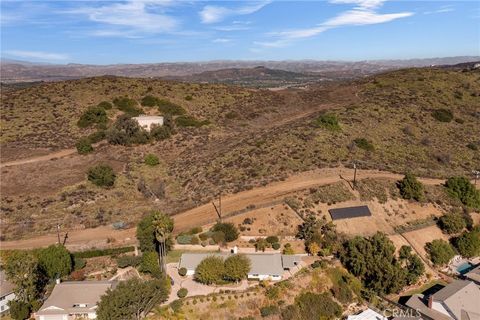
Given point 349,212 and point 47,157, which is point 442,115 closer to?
point 349,212

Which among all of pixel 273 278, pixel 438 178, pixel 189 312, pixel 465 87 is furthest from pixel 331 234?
pixel 465 87

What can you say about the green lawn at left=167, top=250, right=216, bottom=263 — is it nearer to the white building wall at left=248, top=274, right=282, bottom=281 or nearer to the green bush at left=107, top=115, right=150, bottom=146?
the white building wall at left=248, top=274, right=282, bottom=281

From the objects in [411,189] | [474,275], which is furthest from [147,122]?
[474,275]

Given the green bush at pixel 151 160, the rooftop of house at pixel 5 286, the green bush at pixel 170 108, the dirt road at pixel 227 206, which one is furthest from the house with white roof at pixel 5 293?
the green bush at pixel 170 108

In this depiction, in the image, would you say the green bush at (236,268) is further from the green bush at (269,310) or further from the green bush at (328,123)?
the green bush at (328,123)

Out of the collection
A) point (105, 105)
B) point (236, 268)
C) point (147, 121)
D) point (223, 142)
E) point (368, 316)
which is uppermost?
point (105, 105)

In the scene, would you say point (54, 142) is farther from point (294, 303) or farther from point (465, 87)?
point (465, 87)
